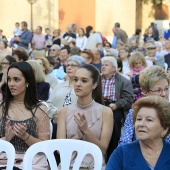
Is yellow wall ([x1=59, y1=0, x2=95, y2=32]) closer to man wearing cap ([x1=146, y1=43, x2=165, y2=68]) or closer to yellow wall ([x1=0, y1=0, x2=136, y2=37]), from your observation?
yellow wall ([x1=0, y1=0, x2=136, y2=37])

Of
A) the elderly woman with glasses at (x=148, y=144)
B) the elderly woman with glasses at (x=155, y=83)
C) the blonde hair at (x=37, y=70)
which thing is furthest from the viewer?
the blonde hair at (x=37, y=70)

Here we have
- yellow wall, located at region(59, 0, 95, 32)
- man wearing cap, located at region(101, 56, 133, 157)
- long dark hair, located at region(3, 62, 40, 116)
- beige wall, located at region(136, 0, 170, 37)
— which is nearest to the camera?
long dark hair, located at region(3, 62, 40, 116)

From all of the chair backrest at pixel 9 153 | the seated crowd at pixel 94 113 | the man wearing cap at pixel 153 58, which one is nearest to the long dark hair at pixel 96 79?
the seated crowd at pixel 94 113

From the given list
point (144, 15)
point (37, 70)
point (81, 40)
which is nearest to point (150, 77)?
point (37, 70)

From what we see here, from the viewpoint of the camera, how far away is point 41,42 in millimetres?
22172

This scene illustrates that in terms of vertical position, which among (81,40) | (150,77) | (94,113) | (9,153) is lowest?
(9,153)

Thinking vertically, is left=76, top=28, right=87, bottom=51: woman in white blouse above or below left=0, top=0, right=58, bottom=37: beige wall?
below

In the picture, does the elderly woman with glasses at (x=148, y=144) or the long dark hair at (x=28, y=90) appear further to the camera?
the long dark hair at (x=28, y=90)

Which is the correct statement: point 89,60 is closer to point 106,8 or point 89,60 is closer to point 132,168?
point 132,168

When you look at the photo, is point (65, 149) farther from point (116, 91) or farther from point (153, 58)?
point (153, 58)

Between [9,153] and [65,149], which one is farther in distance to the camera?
[65,149]

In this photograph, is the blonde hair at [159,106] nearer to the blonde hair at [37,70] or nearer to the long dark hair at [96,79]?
the long dark hair at [96,79]

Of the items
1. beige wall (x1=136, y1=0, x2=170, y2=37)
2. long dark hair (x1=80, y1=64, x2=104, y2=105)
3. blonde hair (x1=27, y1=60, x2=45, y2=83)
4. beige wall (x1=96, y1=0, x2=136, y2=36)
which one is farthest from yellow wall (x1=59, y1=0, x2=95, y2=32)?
long dark hair (x1=80, y1=64, x2=104, y2=105)

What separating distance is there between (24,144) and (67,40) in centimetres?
1572
